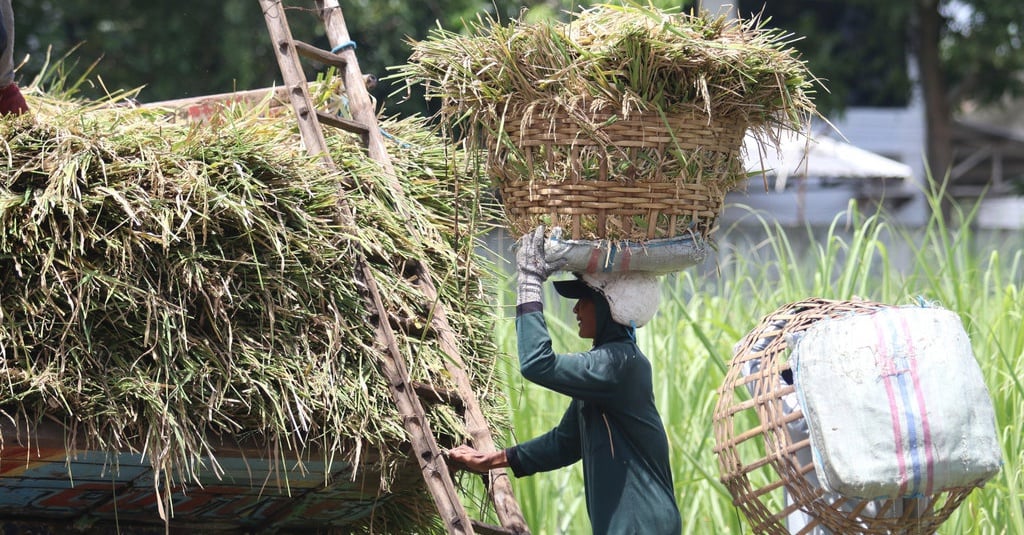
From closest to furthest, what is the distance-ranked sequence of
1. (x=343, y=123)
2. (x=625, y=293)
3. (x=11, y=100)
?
(x=625, y=293), (x=11, y=100), (x=343, y=123)

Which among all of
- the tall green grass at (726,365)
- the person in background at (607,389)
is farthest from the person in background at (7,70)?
the tall green grass at (726,365)

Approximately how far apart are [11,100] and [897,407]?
208 cm

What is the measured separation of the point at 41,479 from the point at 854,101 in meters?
15.3

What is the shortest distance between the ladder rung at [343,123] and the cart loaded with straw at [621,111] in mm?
541

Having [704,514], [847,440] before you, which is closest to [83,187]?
[847,440]

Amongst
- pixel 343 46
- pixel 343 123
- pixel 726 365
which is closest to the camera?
pixel 343 123

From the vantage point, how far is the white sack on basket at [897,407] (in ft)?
6.93

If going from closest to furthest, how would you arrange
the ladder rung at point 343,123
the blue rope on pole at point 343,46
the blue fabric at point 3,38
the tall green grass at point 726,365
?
1. the blue fabric at point 3,38
2. the ladder rung at point 343,123
3. the blue rope on pole at point 343,46
4. the tall green grass at point 726,365

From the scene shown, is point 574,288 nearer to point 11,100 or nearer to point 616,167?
point 616,167

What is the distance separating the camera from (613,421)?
2416 mm

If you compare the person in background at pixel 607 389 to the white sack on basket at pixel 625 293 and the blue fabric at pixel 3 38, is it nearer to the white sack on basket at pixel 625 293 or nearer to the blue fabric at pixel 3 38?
the white sack on basket at pixel 625 293

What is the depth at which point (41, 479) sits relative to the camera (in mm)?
2232

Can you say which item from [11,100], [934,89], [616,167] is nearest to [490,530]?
[616,167]

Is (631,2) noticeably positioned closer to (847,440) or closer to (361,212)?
(361,212)
